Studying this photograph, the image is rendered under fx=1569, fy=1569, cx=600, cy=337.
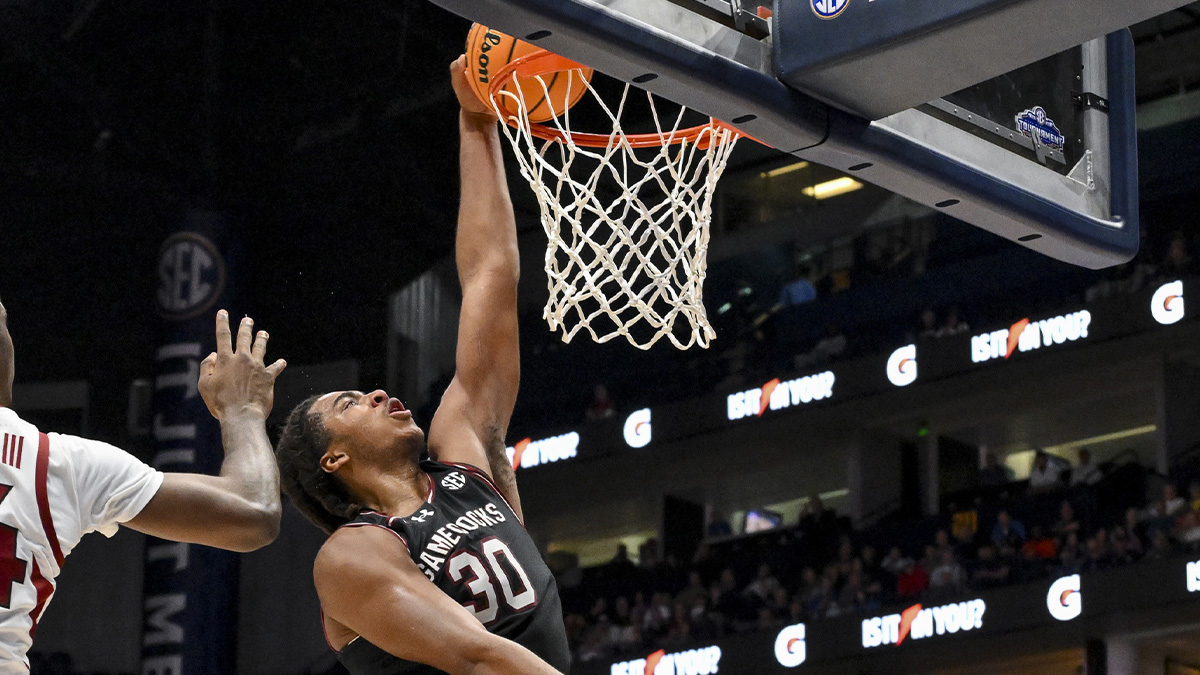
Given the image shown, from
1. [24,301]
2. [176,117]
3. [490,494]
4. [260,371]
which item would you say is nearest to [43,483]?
[260,371]

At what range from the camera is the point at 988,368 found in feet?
46.7

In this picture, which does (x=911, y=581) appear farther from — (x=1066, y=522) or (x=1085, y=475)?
(x=1085, y=475)

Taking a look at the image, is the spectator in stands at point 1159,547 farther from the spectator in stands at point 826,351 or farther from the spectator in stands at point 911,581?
the spectator in stands at point 826,351

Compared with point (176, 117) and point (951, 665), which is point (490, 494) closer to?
point (176, 117)

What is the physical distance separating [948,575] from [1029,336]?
231 cm

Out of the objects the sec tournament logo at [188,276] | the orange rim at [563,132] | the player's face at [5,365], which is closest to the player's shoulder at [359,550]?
the player's face at [5,365]

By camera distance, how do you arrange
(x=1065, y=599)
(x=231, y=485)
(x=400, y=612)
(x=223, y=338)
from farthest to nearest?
(x=1065, y=599)
(x=223, y=338)
(x=400, y=612)
(x=231, y=485)

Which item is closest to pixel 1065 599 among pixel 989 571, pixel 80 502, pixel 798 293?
pixel 989 571

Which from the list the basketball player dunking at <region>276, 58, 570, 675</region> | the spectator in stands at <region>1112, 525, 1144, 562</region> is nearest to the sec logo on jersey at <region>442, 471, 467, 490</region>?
the basketball player dunking at <region>276, 58, 570, 675</region>

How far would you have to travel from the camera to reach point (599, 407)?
16078 millimetres

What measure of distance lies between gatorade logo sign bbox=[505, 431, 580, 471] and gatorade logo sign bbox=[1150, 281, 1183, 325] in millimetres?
5904

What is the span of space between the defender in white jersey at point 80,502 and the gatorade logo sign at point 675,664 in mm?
10928

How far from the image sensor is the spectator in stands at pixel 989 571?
12.3m

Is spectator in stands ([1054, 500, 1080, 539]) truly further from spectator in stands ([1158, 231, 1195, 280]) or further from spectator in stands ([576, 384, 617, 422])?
spectator in stands ([576, 384, 617, 422])
